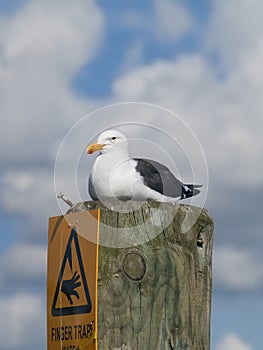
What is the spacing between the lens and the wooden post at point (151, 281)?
7258mm

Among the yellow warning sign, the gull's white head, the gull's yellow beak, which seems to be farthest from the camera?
the gull's yellow beak

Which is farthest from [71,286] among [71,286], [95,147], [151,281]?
[95,147]

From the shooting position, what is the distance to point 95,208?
8.20 metres

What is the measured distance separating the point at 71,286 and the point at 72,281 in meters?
0.05

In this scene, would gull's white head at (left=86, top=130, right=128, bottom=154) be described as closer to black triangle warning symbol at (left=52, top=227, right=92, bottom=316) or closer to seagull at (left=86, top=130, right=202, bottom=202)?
seagull at (left=86, top=130, right=202, bottom=202)

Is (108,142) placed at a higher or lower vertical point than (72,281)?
higher

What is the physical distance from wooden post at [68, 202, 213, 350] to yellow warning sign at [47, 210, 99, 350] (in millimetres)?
113

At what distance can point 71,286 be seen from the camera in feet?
25.1

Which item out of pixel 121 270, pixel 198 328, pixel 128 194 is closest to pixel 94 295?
pixel 121 270

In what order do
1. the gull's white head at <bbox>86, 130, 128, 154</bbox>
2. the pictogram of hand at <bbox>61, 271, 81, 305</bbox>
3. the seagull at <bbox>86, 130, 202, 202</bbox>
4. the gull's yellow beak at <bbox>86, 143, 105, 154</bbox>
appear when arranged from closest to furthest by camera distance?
1. the pictogram of hand at <bbox>61, 271, 81, 305</bbox>
2. the seagull at <bbox>86, 130, 202, 202</bbox>
3. the gull's white head at <bbox>86, 130, 128, 154</bbox>
4. the gull's yellow beak at <bbox>86, 143, 105, 154</bbox>

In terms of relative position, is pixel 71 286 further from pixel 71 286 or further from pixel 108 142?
pixel 108 142

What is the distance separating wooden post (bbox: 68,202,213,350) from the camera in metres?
7.26

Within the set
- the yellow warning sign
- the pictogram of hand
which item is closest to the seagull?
the yellow warning sign

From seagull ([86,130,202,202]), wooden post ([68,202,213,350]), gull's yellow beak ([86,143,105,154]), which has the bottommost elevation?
wooden post ([68,202,213,350])
